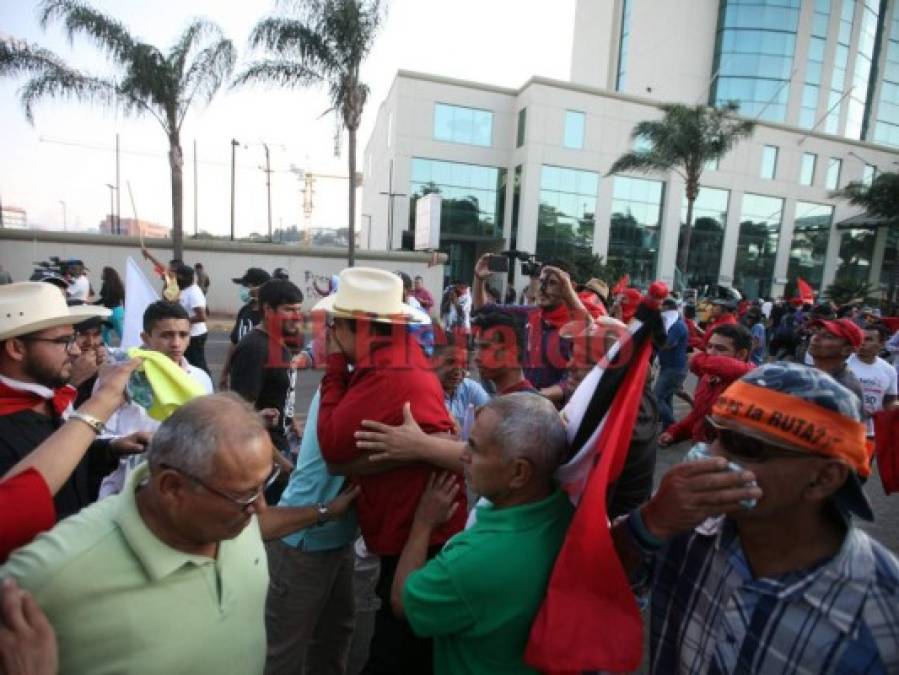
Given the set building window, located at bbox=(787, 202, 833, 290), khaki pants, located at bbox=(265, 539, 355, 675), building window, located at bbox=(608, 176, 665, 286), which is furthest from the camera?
building window, located at bbox=(787, 202, 833, 290)

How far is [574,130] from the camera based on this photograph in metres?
29.4

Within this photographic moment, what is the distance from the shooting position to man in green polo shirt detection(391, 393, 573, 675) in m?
1.34

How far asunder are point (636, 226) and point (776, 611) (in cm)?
3218

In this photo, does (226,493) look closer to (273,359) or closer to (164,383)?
(164,383)

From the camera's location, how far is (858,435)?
114 centimetres

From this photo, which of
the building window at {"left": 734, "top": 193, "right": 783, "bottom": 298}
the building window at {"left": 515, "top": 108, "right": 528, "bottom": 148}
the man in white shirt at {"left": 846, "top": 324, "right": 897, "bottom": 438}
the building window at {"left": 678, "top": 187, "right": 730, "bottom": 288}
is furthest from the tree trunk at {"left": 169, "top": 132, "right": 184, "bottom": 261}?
the building window at {"left": 734, "top": 193, "right": 783, "bottom": 298}

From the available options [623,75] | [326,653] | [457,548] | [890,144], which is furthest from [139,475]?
[890,144]

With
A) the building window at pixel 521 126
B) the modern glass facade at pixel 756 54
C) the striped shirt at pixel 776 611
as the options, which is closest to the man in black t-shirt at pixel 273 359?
the striped shirt at pixel 776 611

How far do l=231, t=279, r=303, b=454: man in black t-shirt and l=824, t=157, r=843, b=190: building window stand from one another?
41315 millimetres

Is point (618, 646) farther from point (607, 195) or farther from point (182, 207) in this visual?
point (607, 195)

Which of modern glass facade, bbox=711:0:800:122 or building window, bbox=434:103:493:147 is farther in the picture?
modern glass facade, bbox=711:0:800:122

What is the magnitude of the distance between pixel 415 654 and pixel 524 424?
37.5 inches

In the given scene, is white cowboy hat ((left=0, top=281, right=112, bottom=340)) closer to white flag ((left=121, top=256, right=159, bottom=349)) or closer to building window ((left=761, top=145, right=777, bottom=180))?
white flag ((left=121, top=256, right=159, bottom=349))

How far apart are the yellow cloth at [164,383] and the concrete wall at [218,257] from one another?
1300 cm
